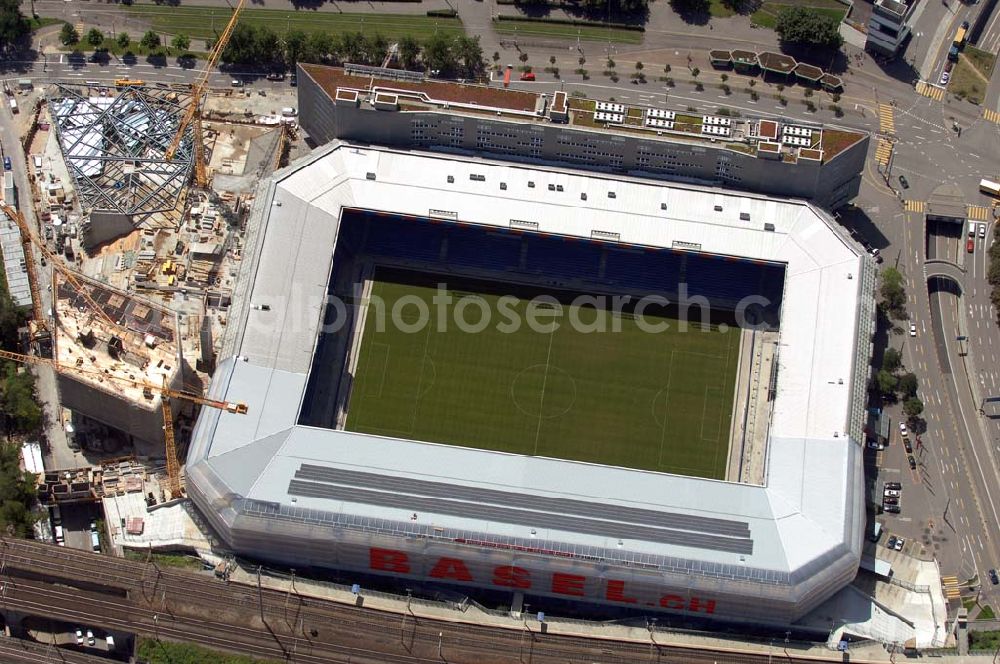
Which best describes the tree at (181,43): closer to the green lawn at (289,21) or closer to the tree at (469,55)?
the green lawn at (289,21)

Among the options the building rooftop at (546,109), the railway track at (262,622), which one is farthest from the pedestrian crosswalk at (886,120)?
the railway track at (262,622)

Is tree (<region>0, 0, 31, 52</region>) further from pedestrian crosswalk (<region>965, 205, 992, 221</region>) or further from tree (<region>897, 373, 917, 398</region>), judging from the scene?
pedestrian crosswalk (<region>965, 205, 992, 221</region>)

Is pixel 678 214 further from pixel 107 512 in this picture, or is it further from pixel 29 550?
pixel 29 550

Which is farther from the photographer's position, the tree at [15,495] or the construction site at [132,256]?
the construction site at [132,256]

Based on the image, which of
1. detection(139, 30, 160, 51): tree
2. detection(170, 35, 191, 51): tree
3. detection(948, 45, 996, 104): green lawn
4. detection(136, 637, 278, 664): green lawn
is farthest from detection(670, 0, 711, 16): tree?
detection(136, 637, 278, 664): green lawn

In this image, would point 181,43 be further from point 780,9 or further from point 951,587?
point 951,587
